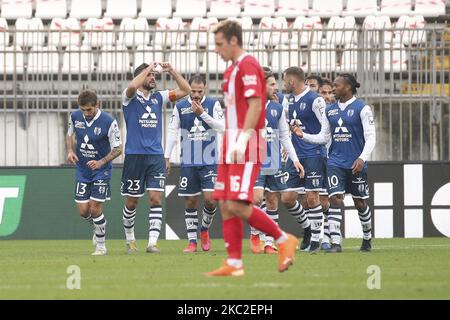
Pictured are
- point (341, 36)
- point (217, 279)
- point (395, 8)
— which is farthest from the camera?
point (395, 8)

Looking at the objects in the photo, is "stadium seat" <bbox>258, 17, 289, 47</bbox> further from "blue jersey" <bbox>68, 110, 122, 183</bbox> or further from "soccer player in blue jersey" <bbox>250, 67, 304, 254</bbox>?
"blue jersey" <bbox>68, 110, 122, 183</bbox>

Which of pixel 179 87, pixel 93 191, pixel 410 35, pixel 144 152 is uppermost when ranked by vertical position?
pixel 410 35

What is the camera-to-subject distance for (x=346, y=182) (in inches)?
573

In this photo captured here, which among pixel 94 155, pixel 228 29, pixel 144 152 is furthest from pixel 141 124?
pixel 228 29

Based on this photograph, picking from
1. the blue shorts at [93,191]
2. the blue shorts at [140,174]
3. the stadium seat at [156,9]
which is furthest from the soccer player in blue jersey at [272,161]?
the stadium seat at [156,9]

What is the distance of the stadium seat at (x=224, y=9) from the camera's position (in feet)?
83.8

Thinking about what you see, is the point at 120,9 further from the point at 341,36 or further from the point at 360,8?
the point at 341,36

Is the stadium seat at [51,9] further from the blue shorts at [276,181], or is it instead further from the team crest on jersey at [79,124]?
the blue shorts at [276,181]

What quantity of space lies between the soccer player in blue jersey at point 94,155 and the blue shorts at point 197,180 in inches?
51.0

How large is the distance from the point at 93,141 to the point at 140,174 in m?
0.80

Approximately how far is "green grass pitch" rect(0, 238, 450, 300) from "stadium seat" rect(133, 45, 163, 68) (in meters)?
4.83
